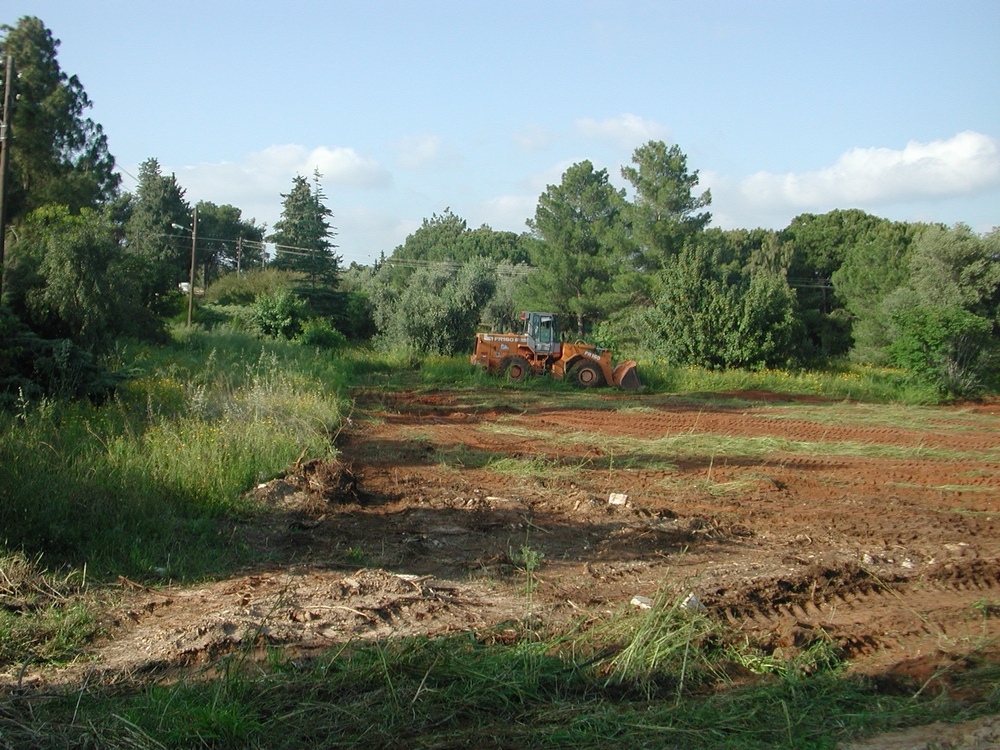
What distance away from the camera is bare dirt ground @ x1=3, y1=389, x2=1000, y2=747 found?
213 inches

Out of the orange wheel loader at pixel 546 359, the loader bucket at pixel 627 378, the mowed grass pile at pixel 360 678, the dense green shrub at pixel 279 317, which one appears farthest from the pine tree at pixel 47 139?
the mowed grass pile at pixel 360 678

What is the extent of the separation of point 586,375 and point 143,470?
17630mm

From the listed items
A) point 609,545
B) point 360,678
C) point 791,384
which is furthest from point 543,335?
point 360,678

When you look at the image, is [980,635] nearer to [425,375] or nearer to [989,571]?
[989,571]

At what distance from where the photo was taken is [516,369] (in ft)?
81.9

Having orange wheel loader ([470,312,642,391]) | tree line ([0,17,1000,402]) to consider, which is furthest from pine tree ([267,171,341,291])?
orange wheel loader ([470,312,642,391])

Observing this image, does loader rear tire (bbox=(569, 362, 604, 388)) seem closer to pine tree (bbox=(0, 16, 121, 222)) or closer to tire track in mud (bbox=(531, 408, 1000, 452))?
tire track in mud (bbox=(531, 408, 1000, 452))

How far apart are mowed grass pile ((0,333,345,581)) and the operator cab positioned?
514 inches

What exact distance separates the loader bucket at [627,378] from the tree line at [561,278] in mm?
4808

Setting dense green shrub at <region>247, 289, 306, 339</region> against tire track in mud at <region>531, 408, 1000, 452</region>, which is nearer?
tire track in mud at <region>531, 408, 1000, 452</region>

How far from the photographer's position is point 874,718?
4.32 m

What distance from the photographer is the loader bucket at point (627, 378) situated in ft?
80.8

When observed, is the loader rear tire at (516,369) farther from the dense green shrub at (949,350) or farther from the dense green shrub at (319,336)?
the dense green shrub at (949,350)

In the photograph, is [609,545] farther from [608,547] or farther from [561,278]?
Result: [561,278]
